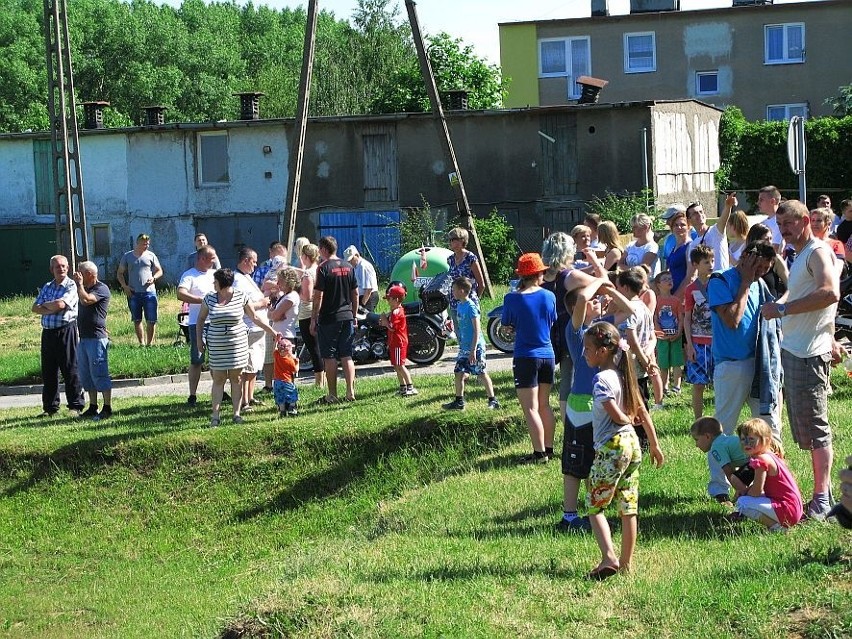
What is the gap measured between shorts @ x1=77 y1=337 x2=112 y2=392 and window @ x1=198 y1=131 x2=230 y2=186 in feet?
73.0

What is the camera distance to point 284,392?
44.8ft

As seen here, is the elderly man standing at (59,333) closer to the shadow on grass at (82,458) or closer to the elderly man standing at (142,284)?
the shadow on grass at (82,458)

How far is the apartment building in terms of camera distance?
168 ft

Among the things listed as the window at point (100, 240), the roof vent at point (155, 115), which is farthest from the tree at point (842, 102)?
the window at point (100, 240)

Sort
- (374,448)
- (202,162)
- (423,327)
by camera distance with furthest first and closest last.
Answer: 1. (202,162)
2. (423,327)
3. (374,448)

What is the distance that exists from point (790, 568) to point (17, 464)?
9132 mm

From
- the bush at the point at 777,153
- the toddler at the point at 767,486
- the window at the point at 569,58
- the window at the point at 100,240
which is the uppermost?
the window at the point at 569,58

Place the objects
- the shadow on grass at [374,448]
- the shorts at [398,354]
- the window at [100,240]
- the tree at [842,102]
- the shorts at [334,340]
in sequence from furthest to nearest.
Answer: the tree at [842,102] → the window at [100,240] → the shorts at [398,354] → the shorts at [334,340] → the shadow on grass at [374,448]

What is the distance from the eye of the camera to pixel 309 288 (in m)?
14.8

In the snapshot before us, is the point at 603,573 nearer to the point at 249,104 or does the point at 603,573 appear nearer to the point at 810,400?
the point at 810,400

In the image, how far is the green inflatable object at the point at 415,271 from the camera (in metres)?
18.9

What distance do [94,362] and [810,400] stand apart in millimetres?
9089

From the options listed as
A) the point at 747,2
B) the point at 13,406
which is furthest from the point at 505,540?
the point at 747,2

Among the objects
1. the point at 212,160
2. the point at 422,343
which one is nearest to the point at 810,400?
the point at 422,343
